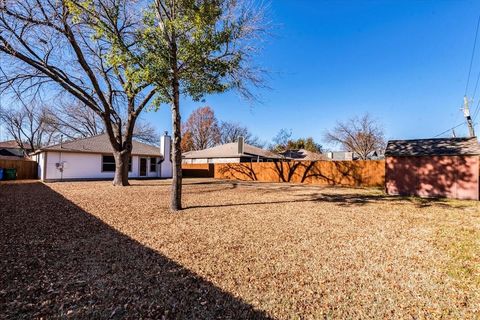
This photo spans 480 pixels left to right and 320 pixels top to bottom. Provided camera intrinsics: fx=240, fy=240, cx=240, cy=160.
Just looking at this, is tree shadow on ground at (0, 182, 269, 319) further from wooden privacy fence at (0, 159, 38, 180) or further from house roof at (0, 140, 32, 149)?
house roof at (0, 140, 32, 149)

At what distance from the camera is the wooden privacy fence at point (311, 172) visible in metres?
17.4

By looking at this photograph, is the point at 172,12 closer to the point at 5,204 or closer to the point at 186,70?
the point at 186,70

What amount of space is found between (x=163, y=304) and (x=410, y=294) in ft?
9.54

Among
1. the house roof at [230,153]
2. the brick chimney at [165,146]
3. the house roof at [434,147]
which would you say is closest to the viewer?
the house roof at [434,147]

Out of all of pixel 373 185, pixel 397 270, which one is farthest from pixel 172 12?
pixel 373 185

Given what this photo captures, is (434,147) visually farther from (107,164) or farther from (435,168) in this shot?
Answer: (107,164)

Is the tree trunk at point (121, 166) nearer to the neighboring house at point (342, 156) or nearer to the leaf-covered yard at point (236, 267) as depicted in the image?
the leaf-covered yard at point (236, 267)

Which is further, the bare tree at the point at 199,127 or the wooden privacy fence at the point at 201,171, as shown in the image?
the bare tree at the point at 199,127

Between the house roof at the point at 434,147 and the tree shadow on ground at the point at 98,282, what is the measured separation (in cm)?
1311

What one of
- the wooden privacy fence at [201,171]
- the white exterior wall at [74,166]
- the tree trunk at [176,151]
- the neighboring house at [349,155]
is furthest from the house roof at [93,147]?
the neighboring house at [349,155]

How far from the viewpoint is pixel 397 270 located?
3541 mm

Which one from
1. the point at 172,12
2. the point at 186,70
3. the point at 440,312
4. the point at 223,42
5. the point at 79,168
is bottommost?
the point at 440,312

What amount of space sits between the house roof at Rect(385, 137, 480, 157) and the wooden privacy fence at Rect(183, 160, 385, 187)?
3.88 metres

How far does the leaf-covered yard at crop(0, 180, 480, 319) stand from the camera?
261cm
